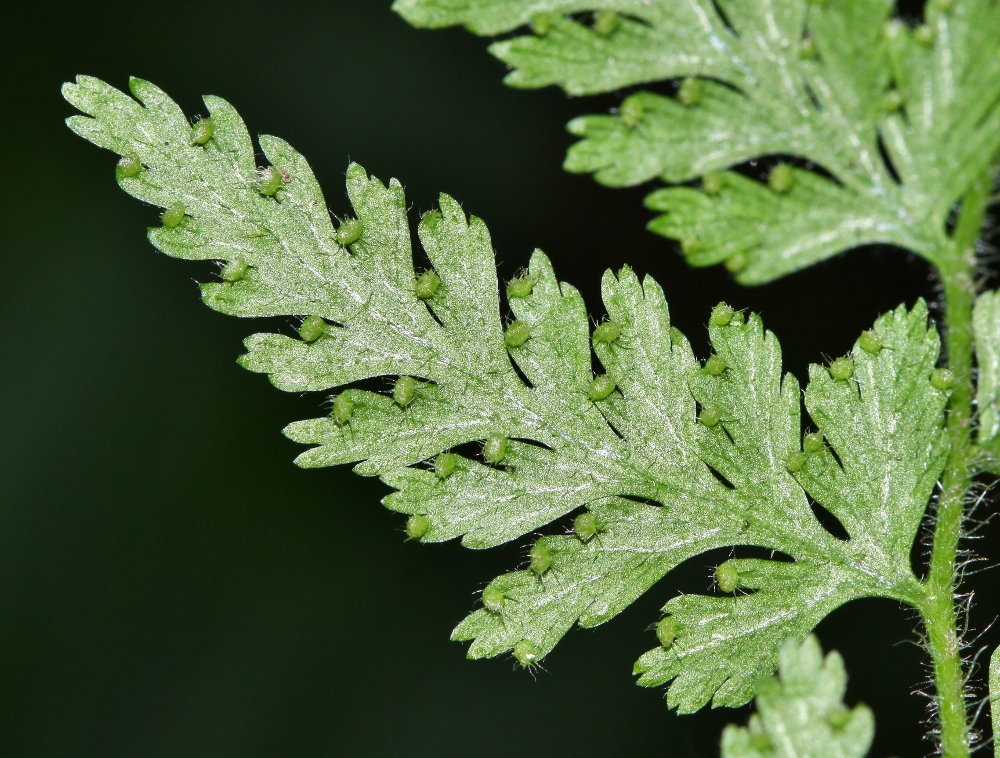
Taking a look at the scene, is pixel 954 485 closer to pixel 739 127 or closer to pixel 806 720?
pixel 806 720

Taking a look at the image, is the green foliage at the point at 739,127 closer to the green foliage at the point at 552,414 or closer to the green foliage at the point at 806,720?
the green foliage at the point at 552,414

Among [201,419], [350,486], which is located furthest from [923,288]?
[201,419]

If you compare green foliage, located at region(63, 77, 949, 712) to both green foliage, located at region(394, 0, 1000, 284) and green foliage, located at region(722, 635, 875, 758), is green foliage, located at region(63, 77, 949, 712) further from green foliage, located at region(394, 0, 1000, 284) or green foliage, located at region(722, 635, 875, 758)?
green foliage, located at region(722, 635, 875, 758)

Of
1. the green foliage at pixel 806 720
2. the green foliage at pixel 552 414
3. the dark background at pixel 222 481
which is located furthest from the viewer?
the dark background at pixel 222 481

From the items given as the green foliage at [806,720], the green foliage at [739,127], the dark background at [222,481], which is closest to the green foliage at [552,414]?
the green foliage at [739,127]

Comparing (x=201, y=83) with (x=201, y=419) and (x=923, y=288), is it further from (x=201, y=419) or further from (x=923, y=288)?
(x=923, y=288)

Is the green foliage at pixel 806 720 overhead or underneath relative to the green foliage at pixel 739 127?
underneath

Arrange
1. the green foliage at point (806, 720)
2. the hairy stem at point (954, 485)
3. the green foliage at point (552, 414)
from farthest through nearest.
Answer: the green foliage at point (552, 414), the hairy stem at point (954, 485), the green foliage at point (806, 720)

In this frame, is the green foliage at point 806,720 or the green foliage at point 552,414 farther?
the green foliage at point 552,414
